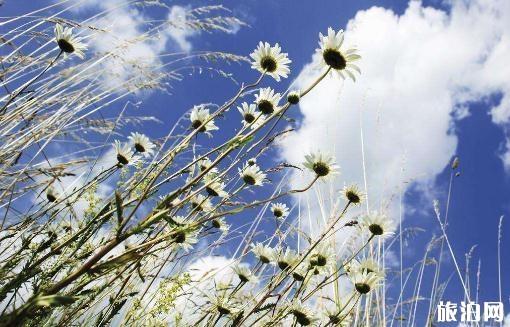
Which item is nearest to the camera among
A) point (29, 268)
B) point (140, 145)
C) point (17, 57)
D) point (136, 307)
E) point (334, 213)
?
point (29, 268)

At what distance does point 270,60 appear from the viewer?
1433 mm

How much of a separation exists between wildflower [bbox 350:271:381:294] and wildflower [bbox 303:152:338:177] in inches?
13.6

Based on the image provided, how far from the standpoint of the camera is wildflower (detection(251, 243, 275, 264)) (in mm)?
1673

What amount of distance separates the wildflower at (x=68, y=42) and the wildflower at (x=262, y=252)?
89 cm

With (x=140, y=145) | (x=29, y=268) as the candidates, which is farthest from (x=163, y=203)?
(x=140, y=145)

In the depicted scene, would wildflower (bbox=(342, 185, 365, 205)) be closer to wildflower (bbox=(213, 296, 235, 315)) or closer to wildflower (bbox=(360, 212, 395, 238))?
wildflower (bbox=(360, 212, 395, 238))

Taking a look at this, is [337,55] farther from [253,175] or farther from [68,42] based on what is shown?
[68,42]

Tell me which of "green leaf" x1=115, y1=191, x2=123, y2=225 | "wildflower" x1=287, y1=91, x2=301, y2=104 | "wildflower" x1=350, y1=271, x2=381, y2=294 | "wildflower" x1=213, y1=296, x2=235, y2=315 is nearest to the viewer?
"green leaf" x1=115, y1=191, x2=123, y2=225

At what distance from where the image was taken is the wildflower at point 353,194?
174 cm

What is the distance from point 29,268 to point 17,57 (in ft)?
4.26

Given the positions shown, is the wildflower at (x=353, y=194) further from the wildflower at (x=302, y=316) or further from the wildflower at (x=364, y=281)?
the wildflower at (x=302, y=316)

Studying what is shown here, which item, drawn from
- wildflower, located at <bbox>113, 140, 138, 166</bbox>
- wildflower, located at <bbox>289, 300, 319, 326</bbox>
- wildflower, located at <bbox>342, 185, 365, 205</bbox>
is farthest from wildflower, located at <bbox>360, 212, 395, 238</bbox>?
wildflower, located at <bbox>113, 140, 138, 166</bbox>

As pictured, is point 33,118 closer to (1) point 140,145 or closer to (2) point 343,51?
(1) point 140,145

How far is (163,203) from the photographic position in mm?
794
